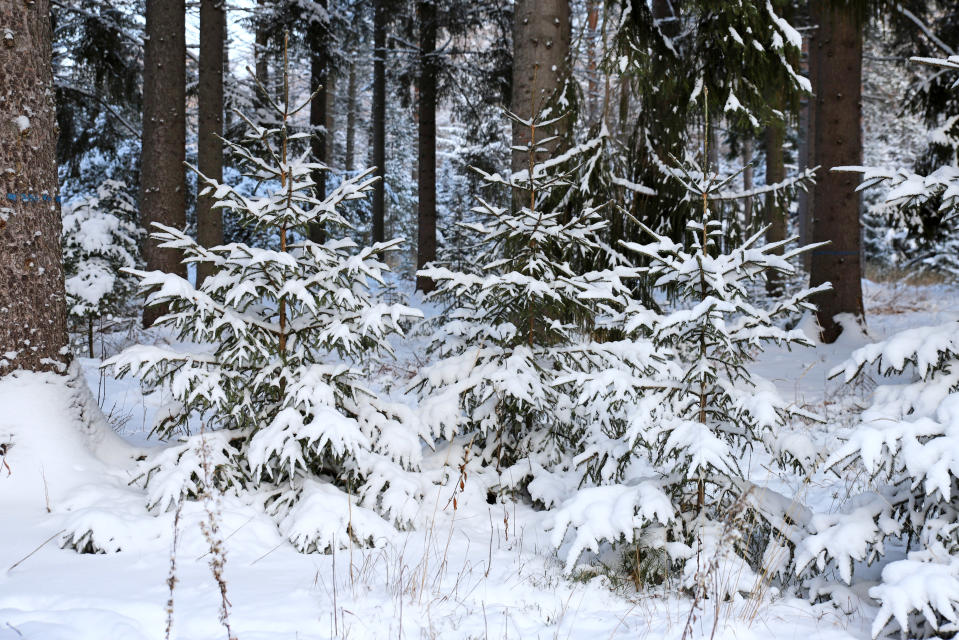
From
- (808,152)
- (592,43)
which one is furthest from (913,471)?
(808,152)

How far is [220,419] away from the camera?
376 centimetres

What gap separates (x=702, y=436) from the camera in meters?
2.74

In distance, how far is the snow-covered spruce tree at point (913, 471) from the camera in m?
2.18

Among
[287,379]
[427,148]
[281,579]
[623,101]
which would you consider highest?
[427,148]

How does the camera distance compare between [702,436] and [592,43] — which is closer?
[702,436]

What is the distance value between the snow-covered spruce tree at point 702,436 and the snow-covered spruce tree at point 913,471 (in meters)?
0.33

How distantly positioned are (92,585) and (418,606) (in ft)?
4.48

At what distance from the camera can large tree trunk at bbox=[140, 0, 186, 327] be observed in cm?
801

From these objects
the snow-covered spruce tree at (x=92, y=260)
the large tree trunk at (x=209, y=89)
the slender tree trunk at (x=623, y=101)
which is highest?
the large tree trunk at (x=209, y=89)

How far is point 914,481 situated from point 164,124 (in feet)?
28.5

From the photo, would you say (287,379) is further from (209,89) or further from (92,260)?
(209,89)

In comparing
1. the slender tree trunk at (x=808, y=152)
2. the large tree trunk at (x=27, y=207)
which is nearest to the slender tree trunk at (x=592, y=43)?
the large tree trunk at (x=27, y=207)

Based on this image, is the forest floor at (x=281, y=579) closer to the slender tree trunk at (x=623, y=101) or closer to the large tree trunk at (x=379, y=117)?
the slender tree trunk at (x=623, y=101)

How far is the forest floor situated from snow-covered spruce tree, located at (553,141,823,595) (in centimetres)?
24
